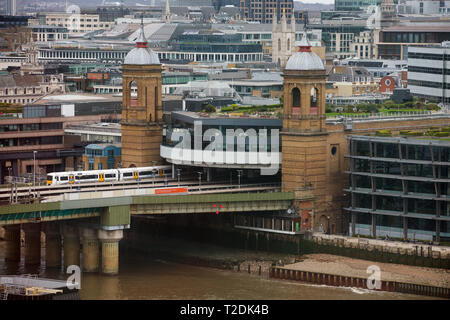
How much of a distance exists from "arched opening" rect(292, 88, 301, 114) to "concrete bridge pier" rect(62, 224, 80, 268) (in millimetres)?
25034

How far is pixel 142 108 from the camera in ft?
525

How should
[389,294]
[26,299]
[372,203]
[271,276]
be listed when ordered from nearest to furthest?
1. [26,299]
2. [389,294]
3. [271,276]
4. [372,203]

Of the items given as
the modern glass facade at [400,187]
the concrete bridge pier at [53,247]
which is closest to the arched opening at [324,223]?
the modern glass facade at [400,187]

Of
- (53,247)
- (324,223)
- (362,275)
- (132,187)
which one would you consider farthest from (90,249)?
(324,223)

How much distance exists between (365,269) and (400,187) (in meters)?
12.3

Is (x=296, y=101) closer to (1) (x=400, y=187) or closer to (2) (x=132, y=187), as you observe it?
(1) (x=400, y=187)

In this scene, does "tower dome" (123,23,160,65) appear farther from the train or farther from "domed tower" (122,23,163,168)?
the train

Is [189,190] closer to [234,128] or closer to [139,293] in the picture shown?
[234,128]

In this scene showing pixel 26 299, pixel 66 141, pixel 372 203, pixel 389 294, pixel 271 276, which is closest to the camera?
pixel 26 299

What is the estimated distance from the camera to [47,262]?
140500 mm

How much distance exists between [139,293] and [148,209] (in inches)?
514

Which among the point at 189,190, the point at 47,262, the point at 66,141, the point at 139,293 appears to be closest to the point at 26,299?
the point at 139,293

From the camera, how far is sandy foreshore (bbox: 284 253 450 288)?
130 meters

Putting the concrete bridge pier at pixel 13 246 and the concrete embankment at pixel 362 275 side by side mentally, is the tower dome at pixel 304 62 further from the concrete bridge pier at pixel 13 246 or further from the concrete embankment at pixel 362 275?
the concrete bridge pier at pixel 13 246
